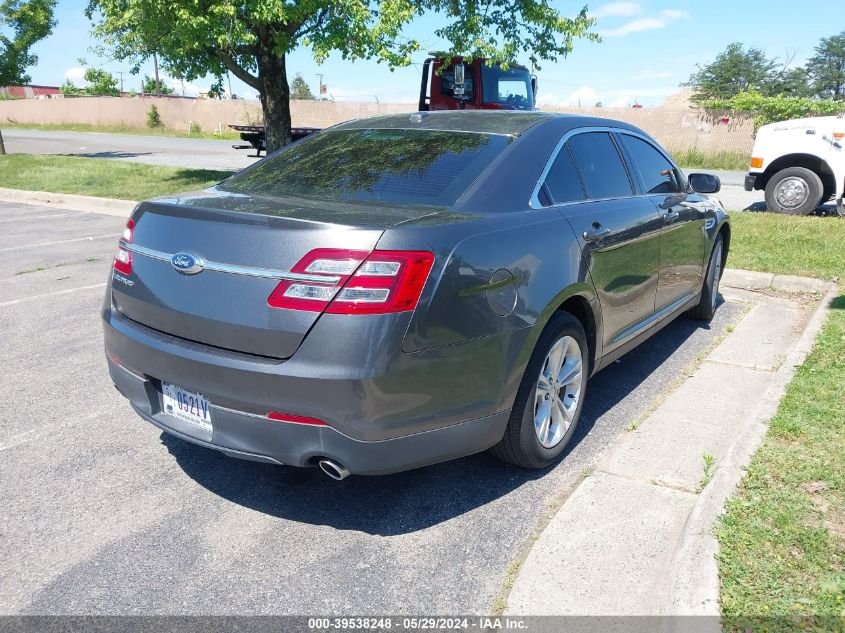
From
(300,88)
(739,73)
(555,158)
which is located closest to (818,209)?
(555,158)

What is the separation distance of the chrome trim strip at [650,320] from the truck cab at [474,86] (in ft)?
28.8

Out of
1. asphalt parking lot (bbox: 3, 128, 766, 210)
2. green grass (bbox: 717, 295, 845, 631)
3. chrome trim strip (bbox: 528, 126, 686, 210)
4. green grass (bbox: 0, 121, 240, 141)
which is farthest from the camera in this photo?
green grass (bbox: 0, 121, 240, 141)

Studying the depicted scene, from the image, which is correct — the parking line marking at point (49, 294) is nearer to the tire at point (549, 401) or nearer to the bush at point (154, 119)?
the tire at point (549, 401)

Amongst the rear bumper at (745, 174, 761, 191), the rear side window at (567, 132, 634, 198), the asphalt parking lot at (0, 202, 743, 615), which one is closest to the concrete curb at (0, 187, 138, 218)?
the asphalt parking lot at (0, 202, 743, 615)

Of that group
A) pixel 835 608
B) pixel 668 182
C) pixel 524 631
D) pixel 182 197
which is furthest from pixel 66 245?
pixel 835 608

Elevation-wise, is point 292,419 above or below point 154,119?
below

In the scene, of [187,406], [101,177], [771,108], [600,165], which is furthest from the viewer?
[771,108]

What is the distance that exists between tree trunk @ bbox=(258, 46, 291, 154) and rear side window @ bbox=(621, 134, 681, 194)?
401 inches

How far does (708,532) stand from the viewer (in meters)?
2.79

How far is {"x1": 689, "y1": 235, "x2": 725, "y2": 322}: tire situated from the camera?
5.86 m

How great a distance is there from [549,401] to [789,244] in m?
6.52

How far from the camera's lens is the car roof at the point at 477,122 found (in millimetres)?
3688

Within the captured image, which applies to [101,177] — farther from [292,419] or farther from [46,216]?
[292,419]

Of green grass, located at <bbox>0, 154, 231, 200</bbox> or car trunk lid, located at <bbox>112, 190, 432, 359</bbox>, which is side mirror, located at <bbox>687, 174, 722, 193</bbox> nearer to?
car trunk lid, located at <bbox>112, 190, 432, 359</bbox>
